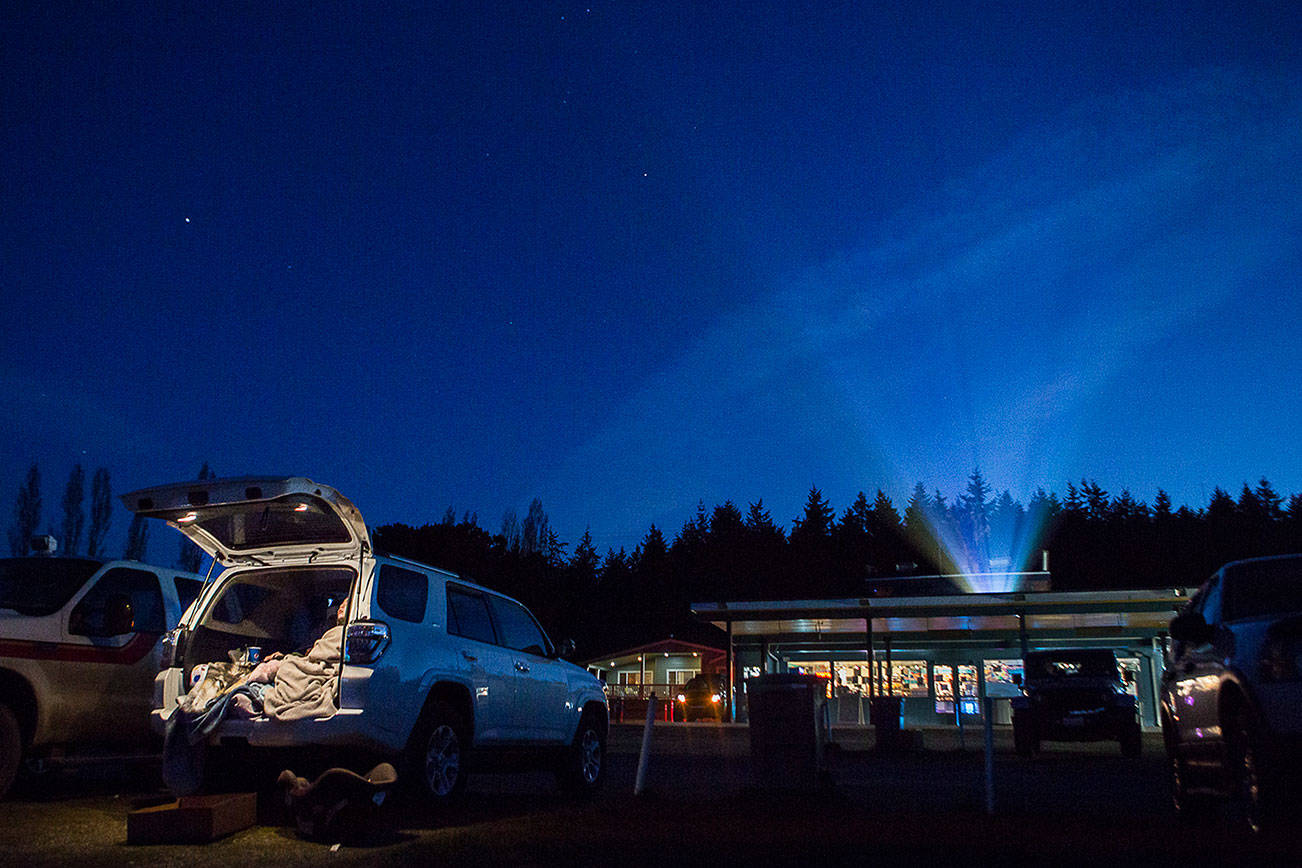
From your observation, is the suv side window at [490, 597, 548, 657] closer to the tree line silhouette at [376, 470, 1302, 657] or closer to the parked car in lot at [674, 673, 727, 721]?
the parked car in lot at [674, 673, 727, 721]

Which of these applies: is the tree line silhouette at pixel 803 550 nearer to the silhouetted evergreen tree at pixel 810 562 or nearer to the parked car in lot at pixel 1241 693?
the silhouetted evergreen tree at pixel 810 562

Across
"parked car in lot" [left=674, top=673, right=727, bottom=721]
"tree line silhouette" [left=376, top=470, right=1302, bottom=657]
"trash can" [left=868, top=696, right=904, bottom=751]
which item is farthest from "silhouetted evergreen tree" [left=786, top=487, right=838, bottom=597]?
"trash can" [left=868, top=696, right=904, bottom=751]

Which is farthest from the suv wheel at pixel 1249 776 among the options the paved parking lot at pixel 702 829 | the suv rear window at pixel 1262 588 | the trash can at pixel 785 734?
the trash can at pixel 785 734

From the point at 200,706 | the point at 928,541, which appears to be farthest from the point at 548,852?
the point at 928,541

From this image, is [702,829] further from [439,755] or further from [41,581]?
[41,581]

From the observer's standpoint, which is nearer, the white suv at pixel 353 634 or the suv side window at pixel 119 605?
the white suv at pixel 353 634

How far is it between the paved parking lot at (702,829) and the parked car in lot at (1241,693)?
0.35 metres

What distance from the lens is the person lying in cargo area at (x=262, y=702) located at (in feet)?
23.4

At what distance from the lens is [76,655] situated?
8969mm

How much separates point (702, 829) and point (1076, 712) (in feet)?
40.8

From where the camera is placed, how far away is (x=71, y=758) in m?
8.83

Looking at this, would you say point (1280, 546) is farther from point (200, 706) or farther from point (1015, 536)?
point (200, 706)

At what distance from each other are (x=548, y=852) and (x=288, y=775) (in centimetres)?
188

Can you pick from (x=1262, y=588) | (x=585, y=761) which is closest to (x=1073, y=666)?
(x=585, y=761)
